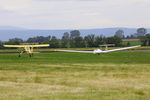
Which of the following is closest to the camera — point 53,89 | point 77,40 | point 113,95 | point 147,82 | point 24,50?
point 113,95

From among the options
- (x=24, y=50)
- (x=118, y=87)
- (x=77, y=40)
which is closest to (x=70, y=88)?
(x=118, y=87)

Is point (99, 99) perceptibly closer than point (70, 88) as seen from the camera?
Yes

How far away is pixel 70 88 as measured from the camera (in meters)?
14.6

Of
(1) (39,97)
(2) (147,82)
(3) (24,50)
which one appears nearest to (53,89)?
(1) (39,97)

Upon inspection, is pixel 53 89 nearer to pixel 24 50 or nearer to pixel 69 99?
pixel 69 99

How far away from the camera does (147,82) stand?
1678cm

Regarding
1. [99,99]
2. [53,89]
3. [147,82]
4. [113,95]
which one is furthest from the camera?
[147,82]

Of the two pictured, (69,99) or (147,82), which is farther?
(147,82)

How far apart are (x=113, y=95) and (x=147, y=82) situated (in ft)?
16.5

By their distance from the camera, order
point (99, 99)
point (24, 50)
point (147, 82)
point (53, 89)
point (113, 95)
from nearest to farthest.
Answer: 1. point (99, 99)
2. point (113, 95)
3. point (53, 89)
4. point (147, 82)
5. point (24, 50)

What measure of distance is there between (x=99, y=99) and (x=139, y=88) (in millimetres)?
3824

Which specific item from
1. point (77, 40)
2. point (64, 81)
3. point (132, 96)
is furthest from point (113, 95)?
point (77, 40)

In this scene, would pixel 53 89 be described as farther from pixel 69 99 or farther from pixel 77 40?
pixel 77 40

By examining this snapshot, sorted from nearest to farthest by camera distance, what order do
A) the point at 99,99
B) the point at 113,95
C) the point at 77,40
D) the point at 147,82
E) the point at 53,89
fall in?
the point at 99,99 < the point at 113,95 < the point at 53,89 < the point at 147,82 < the point at 77,40
